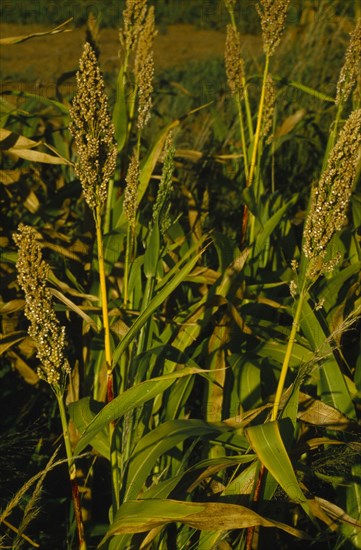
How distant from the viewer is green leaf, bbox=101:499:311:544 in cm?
134

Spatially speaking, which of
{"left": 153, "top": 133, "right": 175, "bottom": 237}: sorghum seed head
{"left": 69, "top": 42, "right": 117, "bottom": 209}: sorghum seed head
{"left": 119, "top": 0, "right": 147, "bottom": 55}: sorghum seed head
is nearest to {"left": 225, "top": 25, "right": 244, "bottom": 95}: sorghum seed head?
{"left": 119, "top": 0, "right": 147, "bottom": 55}: sorghum seed head

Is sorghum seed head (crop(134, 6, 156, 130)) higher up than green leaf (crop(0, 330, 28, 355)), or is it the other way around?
sorghum seed head (crop(134, 6, 156, 130))

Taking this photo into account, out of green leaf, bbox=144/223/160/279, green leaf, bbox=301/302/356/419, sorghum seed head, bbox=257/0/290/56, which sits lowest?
green leaf, bbox=301/302/356/419

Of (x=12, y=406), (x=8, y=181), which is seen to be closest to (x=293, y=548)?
(x=12, y=406)

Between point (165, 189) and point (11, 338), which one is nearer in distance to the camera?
point (165, 189)

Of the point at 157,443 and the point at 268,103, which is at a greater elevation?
the point at 268,103

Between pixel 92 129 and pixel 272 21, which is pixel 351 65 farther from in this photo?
pixel 92 129

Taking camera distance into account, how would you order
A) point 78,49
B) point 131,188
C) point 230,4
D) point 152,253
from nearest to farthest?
point 131,188 → point 152,253 → point 230,4 → point 78,49

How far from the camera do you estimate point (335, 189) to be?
1.31m

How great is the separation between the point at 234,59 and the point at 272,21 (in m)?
0.29

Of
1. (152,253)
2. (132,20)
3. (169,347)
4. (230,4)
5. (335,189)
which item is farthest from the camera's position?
(230,4)

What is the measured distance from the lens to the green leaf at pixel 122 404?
1460mm

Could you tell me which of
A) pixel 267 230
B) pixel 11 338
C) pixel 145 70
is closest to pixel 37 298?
pixel 11 338

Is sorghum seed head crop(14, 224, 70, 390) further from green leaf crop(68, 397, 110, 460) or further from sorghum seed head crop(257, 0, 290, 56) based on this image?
sorghum seed head crop(257, 0, 290, 56)
